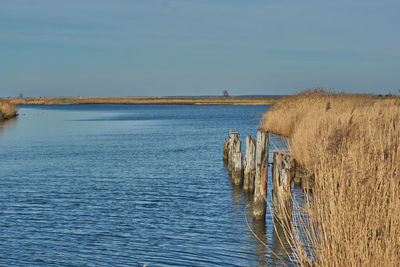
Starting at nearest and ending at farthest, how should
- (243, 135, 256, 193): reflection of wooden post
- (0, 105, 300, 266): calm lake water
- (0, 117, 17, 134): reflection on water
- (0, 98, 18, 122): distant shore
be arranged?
(0, 105, 300, 266): calm lake water
(243, 135, 256, 193): reflection of wooden post
(0, 117, 17, 134): reflection on water
(0, 98, 18, 122): distant shore

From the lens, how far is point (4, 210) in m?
13.2

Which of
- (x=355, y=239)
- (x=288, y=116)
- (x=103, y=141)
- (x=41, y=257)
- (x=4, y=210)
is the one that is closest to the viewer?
(x=355, y=239)

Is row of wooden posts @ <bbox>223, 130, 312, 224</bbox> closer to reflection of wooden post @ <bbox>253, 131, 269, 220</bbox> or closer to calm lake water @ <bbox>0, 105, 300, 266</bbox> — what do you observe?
reflection of wooden post @ <bbox>253, 131, 269, 220</bbox>

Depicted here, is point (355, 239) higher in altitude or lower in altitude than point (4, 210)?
higher

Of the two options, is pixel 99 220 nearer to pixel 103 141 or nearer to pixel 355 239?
pixel 355 239

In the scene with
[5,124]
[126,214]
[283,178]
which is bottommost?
[126,214]

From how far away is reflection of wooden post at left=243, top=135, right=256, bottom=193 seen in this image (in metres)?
13.6

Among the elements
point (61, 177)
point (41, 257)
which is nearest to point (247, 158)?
point (41, 257)

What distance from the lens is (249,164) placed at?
13.8 meters

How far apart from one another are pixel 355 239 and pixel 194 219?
7.14 meters

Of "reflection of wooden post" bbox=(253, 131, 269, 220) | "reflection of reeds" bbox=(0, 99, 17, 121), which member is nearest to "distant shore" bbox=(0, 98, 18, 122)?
"reflection of reeds" bbox=(0, 99, 17, 121)

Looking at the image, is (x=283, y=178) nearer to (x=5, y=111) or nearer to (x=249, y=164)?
A: (x=249, y=164)

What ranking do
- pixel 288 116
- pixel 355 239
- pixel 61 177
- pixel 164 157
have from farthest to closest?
pixel 288 116
pixel 164 157
pixel 61 177
pixel 355 239

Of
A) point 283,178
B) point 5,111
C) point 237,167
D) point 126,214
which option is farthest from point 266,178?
point 5,111
